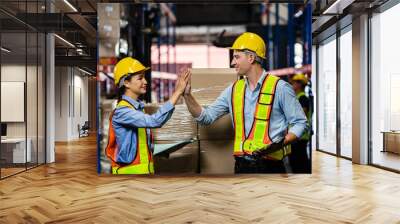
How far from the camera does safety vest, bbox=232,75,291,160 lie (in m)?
5.32

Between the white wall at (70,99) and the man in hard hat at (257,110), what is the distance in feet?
11.3

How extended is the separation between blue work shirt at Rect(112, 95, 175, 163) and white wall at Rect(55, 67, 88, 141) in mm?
Result: 2668

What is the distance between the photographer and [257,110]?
5.32 meters

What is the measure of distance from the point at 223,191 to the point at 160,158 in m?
1.05

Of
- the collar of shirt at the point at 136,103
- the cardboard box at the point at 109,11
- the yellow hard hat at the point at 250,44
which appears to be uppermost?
the cardboard box at the point at 109,11

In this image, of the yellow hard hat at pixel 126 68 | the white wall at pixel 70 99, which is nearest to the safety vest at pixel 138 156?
the yellow hard hat at pixel 126 68

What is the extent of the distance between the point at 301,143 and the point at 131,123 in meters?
2.16

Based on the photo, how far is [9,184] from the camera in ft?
18.6

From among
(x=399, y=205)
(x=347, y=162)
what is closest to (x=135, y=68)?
(x=399, y=205)

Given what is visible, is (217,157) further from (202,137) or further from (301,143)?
(301,143)

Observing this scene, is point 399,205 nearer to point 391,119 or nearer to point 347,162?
point 391,119

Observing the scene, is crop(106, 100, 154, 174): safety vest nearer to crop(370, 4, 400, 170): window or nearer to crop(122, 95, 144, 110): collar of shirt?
crop(122, 95, 144, 110): collar of shirt

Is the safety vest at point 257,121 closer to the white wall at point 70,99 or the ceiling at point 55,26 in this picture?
the ceiling at point 55,26

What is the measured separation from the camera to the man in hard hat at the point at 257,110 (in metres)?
5.32
